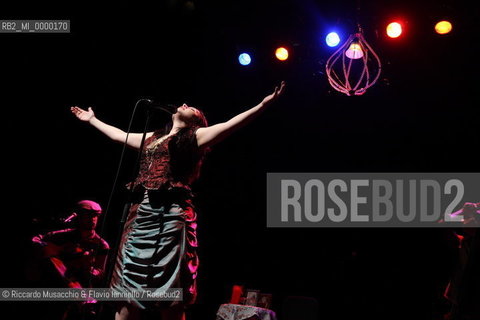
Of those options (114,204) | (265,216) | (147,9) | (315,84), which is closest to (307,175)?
(265,216)

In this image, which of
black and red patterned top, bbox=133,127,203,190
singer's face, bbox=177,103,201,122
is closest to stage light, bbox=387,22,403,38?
singer's face, bbox=177,103,201,122

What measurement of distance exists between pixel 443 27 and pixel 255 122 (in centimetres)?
277

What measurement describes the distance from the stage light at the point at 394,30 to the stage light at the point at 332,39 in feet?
1.95

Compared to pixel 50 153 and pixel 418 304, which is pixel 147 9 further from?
pixel 418 304

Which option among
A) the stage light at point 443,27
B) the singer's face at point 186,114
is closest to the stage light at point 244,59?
the stage light at point 443,27

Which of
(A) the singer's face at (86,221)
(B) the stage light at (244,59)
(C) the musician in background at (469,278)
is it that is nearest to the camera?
(C) the musician in background at (469,278)

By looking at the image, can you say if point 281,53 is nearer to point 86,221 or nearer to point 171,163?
point 86,221

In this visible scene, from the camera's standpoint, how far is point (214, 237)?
6.37 m

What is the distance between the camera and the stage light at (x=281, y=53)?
5629mm

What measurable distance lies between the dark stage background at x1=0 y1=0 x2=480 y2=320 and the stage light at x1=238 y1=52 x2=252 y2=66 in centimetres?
15

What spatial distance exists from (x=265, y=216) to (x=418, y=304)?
2.41m

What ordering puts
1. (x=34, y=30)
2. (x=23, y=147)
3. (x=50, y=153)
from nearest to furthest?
(x=34, y=30) < (x=23, y=147) < (x=50, y=153)

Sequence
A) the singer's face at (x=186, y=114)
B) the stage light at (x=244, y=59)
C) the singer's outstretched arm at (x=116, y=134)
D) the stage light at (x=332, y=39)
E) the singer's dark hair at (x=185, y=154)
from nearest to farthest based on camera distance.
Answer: the singer's dark hair at (x=185, y=154) → the singer's face at (x=186, y=114) → the singer's outstretched arm at (x=116, y=134) → the stage light at (x=332, y=39) → the stage light at (x=244, y=59)

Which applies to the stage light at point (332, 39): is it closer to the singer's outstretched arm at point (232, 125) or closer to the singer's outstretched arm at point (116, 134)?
the singer's outstretched arm at point (232, 125)
